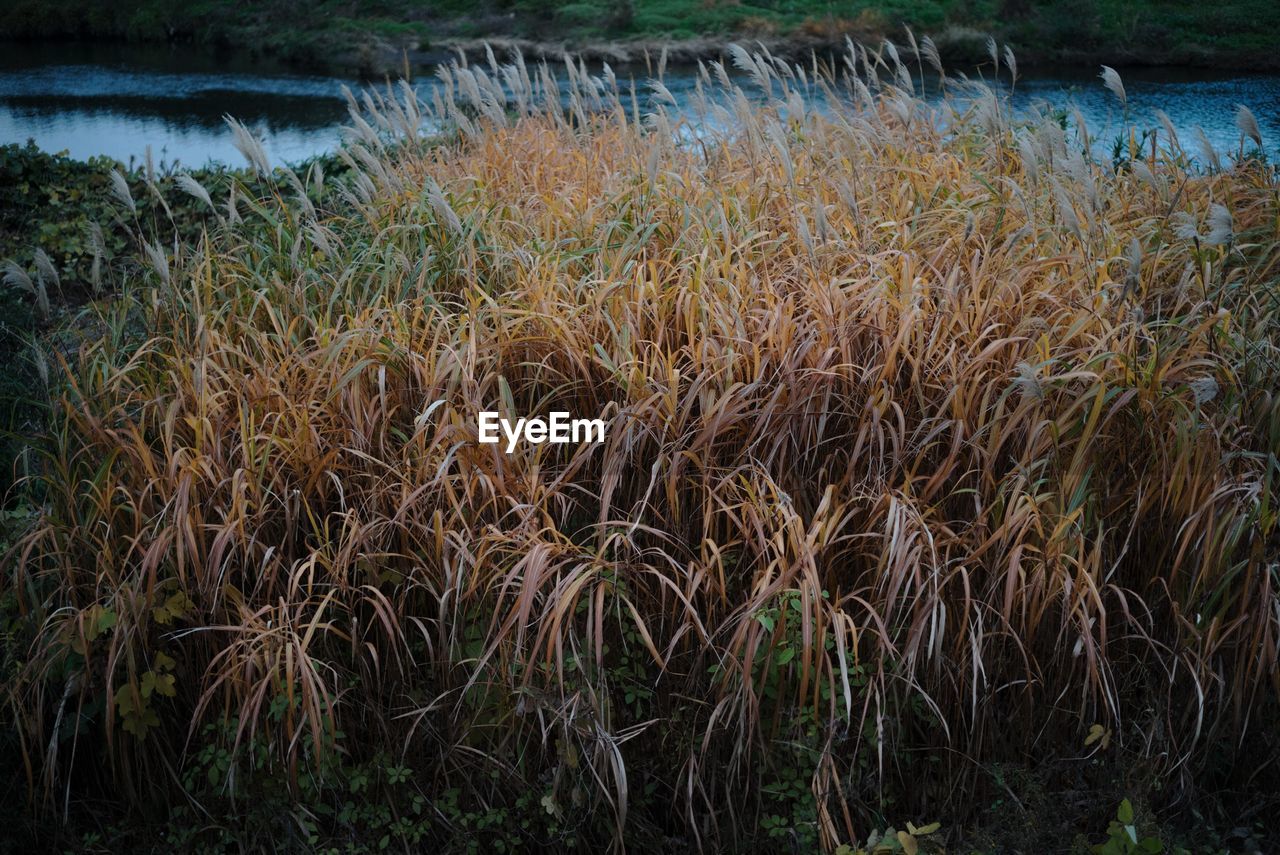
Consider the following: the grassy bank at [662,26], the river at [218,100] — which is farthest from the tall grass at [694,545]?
the grassy bank at [662,26]

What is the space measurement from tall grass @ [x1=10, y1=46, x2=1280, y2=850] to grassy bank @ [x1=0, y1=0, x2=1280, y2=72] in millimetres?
9170

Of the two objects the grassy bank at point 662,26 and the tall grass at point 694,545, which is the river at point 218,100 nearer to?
the grassy bank at point 662,26

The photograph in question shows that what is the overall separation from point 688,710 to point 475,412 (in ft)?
3.31

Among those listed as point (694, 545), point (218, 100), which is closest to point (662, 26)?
point (218, 100)

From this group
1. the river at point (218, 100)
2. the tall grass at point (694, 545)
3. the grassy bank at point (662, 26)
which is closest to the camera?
the tall grass at point (694, 545)

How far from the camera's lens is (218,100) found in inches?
526

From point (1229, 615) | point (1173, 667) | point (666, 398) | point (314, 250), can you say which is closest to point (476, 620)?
point (666, 398)

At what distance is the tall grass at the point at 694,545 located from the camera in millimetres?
2443

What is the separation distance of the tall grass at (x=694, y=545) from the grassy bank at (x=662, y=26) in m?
9.17

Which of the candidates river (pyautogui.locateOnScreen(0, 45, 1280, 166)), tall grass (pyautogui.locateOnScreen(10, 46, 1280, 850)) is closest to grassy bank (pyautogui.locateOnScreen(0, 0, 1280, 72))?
river (pyautogui.locateOnScreen(0, 45, 1280, 166))

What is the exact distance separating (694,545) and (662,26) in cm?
1471

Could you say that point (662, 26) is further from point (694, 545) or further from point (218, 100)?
point (694, 545)

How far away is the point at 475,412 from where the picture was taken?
9.28 feet

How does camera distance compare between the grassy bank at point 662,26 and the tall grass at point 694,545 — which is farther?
the grassy bank at point 662,26
